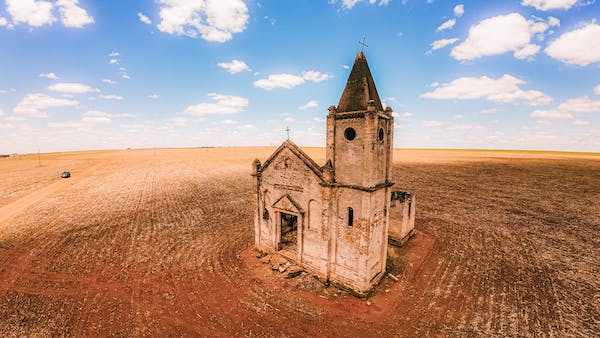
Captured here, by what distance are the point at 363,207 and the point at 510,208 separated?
89.3 feet

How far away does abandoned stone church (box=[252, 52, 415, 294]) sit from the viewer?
1201 centimetres

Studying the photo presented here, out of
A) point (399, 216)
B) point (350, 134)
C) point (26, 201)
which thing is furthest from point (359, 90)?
point (26, 201)

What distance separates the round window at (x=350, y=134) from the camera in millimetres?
12305

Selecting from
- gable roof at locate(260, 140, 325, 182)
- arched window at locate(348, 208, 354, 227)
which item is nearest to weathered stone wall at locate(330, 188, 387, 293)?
arched window at locate(348, 208, 354, 227)

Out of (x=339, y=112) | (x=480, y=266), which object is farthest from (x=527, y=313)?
(x=339, y=112)

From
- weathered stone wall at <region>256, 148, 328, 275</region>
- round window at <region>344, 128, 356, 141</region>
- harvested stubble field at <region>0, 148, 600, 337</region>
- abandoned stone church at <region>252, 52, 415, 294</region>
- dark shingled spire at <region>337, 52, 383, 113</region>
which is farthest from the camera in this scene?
weathered stone wall at <region>256, 148, 328, 275</region>

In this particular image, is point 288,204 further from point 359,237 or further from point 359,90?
point 359,90

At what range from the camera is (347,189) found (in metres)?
12.5

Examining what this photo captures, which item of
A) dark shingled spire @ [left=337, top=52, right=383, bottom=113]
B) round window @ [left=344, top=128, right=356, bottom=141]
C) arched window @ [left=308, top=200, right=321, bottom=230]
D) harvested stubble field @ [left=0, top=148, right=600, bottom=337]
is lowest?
harvested stubble field @ [left=0, top=148, right=600, bottom=337]

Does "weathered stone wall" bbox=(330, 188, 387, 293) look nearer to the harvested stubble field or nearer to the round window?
the harvested stubble field

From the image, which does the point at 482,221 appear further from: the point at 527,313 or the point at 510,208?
the point at 527,313

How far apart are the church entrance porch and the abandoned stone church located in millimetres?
1550

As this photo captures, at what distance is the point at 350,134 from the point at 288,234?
9.93 m

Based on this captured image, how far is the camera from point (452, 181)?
148ft
